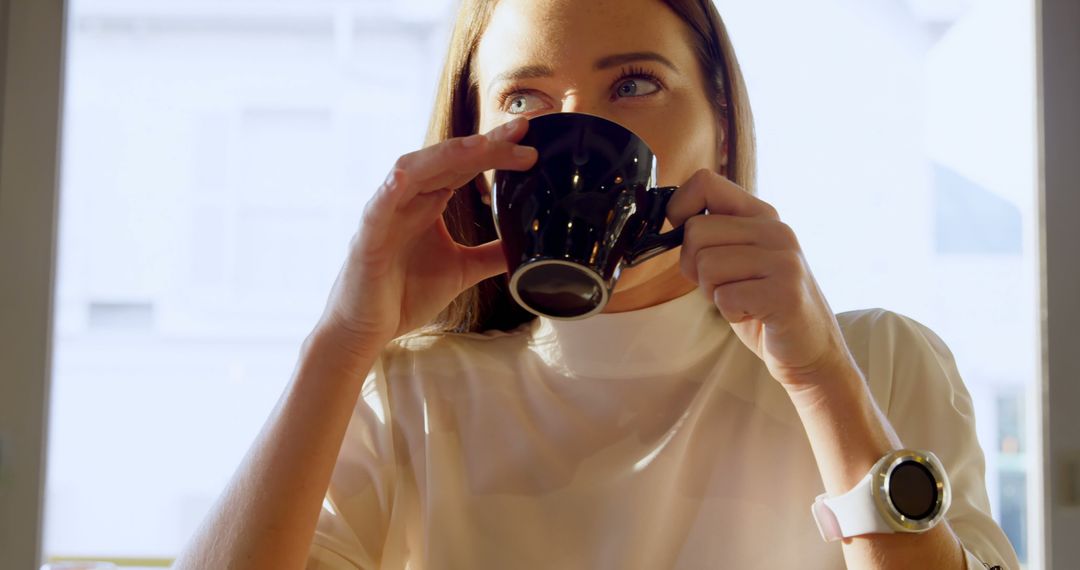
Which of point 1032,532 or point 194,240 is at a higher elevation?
point 194,240

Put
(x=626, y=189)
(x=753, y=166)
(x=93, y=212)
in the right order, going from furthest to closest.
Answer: (x=93, y=212), (x=753, y=166), (x=626, y=189)

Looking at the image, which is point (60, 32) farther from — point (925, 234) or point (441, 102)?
point (925, 234)

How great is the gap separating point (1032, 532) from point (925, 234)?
0.59 meters

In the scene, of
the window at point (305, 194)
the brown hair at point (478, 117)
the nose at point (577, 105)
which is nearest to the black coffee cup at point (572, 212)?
the nose at point (577, 105)

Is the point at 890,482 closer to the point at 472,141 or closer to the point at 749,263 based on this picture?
the point at 749,263

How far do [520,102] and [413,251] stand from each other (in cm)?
17

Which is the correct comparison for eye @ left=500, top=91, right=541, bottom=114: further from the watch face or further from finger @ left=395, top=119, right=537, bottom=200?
the watch face

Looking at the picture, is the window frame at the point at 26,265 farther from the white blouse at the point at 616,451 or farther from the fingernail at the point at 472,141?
the fingernail at the point at 472,141

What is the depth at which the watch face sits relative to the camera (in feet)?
2.40

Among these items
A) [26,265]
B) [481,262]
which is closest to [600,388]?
[481,262]

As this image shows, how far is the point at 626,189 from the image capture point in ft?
2.25

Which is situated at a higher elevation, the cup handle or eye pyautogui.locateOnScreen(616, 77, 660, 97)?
eye pyautogui.locateOnScreen(616, 77, 660, 97)

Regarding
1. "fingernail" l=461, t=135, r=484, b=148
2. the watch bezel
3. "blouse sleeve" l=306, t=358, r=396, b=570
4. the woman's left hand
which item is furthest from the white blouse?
"fingernail" l=461, t=135, r=484, b=148

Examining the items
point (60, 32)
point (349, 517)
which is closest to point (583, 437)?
point (349, 517)
